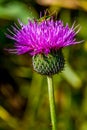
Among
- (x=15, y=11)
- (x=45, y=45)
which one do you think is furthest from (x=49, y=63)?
(x=15, y=11)

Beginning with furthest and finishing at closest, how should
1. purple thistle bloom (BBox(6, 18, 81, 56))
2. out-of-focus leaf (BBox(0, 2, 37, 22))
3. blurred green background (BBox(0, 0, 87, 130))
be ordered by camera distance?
blurred green background (BBox(0, 0, 87, 130))
out-of-focus leaf (BBox(0, 2, 37, 22))
purple thistle bloom (BBox(6, 18, 81, 56))

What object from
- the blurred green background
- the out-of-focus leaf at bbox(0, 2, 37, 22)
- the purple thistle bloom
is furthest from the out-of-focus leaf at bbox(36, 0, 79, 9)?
the purple thistle bloom

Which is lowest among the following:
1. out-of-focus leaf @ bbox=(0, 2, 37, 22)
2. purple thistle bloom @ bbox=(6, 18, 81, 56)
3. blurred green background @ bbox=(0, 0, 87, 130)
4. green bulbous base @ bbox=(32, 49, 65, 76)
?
blurred green background @ bbox=(0, 0, 87, 130)

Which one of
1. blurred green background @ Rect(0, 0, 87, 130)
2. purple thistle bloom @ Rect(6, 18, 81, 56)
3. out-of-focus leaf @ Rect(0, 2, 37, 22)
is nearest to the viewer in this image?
purple thistle bloom @ Rect(6, 18, 81, 56)

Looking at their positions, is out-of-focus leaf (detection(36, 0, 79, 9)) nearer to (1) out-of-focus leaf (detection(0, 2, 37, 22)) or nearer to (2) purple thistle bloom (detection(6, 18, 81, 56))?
(1) out-of-focus leaf (detection(0, 2, 37, 22))

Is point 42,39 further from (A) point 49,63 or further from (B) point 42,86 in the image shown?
(B) point 42,86

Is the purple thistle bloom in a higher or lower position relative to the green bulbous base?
higher

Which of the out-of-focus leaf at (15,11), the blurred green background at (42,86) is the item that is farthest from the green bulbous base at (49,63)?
the blurred green background at (42,86)
